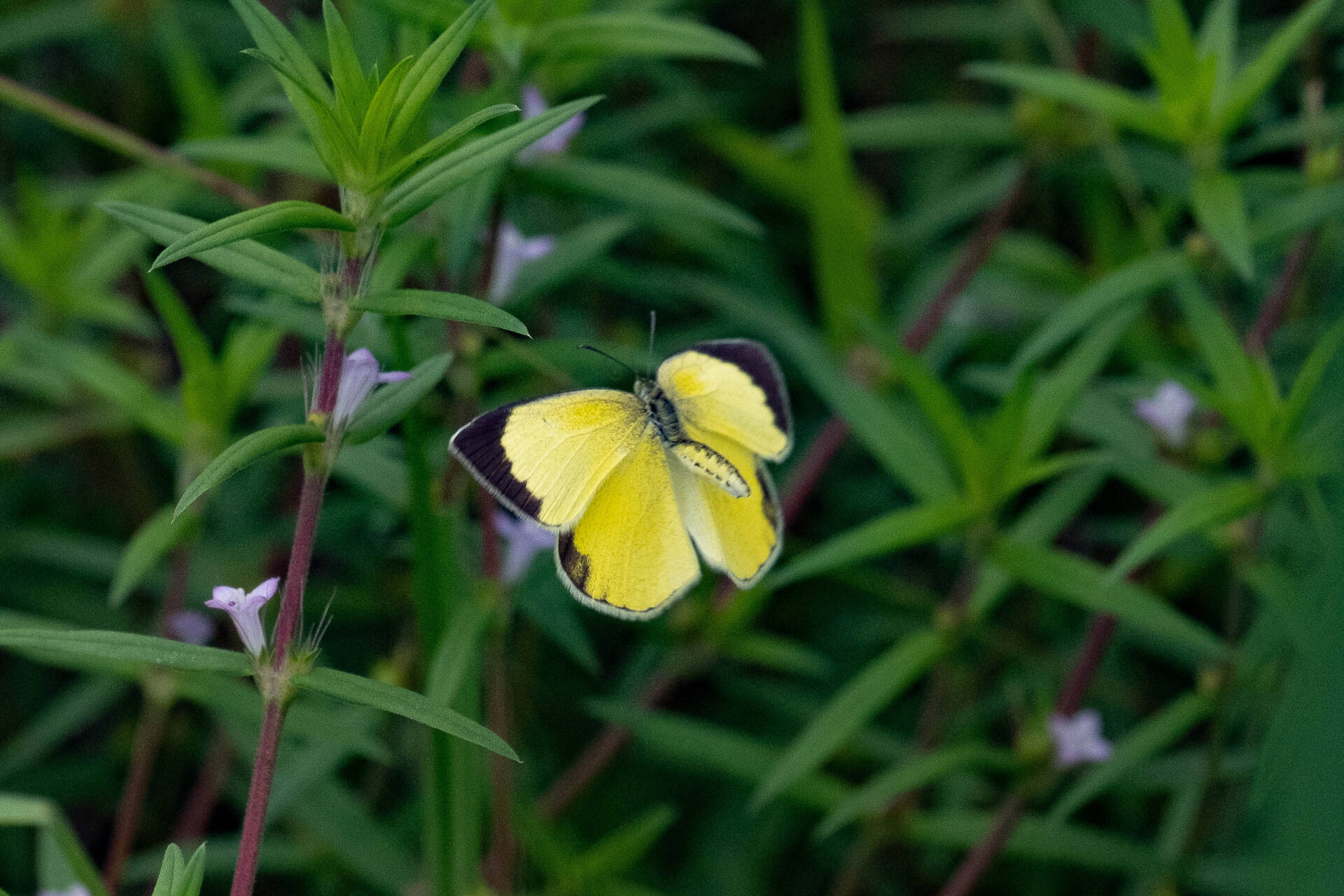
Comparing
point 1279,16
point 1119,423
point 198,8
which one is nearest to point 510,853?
point 1119,423

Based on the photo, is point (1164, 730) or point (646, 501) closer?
point (646, 501)

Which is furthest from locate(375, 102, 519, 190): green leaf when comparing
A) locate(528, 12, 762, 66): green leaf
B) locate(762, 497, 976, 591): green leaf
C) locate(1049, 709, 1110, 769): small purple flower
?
locate(1049, 709, 1110, 769): small purple flower

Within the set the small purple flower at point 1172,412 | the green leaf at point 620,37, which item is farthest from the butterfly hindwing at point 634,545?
the small purple flower at point 1172,412

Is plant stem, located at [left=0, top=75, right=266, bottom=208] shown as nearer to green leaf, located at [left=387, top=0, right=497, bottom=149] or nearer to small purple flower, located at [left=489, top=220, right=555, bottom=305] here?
small purple flower, located at [left=489, top=220, right=555, bottom=305]

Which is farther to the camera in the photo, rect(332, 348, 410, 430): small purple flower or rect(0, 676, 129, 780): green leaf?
rect(0, 676, 129, 780): green leaf

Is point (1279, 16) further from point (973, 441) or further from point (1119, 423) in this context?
point (973, 441)

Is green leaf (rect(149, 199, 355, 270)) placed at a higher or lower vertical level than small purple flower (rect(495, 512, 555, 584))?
lower

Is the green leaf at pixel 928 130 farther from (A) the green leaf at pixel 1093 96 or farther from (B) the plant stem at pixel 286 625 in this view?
(B) the plant stem at pixel 286 625
